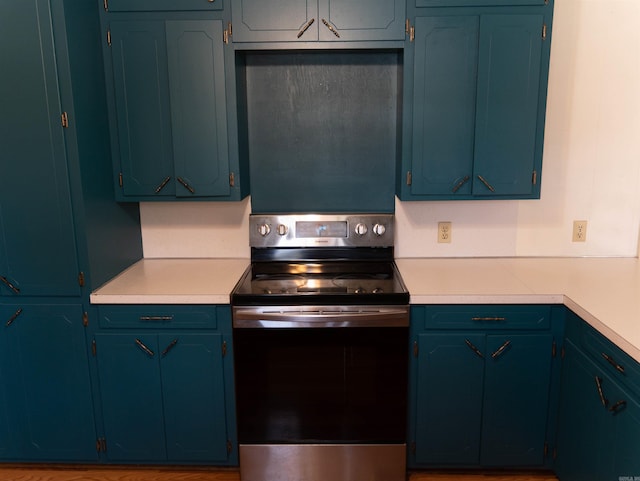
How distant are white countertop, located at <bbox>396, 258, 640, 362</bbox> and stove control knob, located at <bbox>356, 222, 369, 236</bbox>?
237 millimetres

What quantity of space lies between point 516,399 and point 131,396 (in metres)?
1.63

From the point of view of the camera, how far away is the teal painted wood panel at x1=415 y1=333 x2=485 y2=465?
1.97 meters

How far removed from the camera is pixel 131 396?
6.70ft

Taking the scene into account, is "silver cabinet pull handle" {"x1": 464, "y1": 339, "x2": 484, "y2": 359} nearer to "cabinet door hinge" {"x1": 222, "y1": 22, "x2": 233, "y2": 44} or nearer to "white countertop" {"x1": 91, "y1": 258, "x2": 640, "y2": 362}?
"white countertop" {"x1": 91, "y1": 258, "x2": 640, "y2": 362}

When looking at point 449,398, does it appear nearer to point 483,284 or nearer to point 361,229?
point 483,284

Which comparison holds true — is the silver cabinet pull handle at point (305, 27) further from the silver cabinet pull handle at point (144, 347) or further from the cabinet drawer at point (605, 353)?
the cabinet drawer at point (605, 353)

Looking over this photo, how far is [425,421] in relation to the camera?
2.04 meters

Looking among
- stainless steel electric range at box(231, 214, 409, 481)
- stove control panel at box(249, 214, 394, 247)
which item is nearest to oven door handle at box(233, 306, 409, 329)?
stainless steel electric range at box(231, 214, 409, 481)

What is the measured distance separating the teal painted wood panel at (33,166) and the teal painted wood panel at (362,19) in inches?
42.2

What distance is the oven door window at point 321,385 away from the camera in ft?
6.35

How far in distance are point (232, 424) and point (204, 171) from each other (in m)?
1.12

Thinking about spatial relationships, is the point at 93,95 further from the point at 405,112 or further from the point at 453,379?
the point at 453,379

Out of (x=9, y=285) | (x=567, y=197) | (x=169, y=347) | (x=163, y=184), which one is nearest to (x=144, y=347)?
(x=169, y=347)

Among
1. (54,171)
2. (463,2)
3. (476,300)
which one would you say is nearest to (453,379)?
(476,300)
